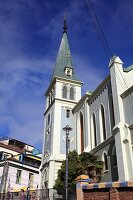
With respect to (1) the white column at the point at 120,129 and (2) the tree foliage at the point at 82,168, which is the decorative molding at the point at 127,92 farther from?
(2) the tree foliage at the point at 82,168

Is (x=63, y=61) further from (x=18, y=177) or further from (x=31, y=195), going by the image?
(x=31, y=195)

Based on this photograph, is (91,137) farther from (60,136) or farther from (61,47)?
(61,47)

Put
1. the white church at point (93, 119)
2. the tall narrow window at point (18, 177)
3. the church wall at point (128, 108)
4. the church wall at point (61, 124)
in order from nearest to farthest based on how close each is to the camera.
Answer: the white church at point (93, 119) → the church wall at point (128, 108) → the church wall at point (61, 124) → the tall narrow window at point (18, 177)

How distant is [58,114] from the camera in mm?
35469

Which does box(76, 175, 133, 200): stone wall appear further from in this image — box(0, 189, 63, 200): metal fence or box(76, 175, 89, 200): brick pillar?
box(0, 189, 63, 200): metal fence

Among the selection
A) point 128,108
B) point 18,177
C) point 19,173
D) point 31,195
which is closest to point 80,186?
point 31,195

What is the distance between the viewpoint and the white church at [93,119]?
2134cm

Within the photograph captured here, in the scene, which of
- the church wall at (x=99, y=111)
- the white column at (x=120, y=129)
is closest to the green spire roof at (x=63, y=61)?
the church wall at (x=99, y=111)

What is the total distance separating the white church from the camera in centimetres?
2134

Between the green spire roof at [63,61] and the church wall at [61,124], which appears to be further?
the green spire roof at [63,61]

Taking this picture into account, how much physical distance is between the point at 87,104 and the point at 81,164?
9.42 meters

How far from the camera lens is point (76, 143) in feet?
106

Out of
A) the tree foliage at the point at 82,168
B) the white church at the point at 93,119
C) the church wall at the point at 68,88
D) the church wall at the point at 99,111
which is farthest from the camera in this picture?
the church wall at the point at 68,88

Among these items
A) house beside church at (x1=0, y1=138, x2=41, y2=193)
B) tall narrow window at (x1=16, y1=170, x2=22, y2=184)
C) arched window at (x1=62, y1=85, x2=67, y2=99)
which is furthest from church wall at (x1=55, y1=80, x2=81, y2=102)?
tall narrow window at (x1=16, y1=170, x2=22, y2=184)
